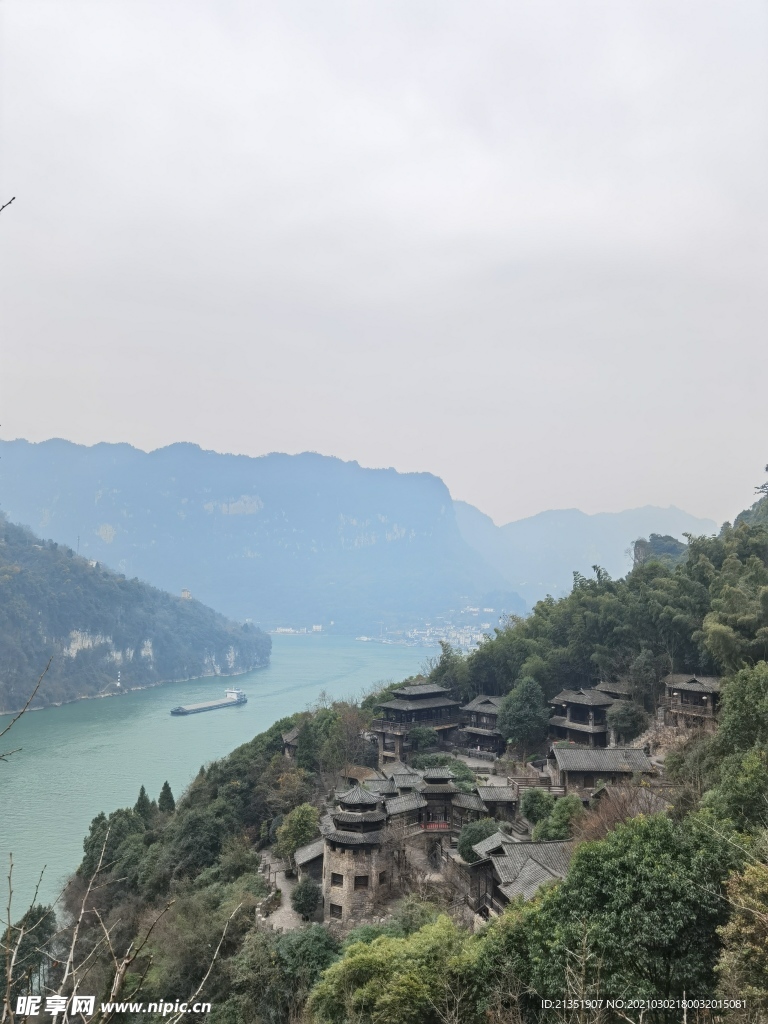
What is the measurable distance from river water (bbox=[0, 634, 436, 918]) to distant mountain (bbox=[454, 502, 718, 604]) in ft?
301

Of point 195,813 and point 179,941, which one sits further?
point 195,813

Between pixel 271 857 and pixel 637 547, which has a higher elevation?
pixel 637 547

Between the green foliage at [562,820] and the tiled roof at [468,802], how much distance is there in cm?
198

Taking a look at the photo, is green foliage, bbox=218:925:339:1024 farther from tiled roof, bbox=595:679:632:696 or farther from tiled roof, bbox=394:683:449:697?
tiled roof, bbox=394:683:449:697

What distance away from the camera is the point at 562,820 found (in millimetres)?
12211

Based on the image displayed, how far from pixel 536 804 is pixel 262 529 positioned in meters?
146

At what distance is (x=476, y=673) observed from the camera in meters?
23.0

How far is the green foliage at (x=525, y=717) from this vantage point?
18953mm

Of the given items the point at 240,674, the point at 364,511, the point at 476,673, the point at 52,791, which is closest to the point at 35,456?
the point at 364,511

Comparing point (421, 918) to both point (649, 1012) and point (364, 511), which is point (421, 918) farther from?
point (364, 511)

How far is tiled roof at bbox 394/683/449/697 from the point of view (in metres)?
21.7

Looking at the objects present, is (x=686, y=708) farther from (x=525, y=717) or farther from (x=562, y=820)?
(x=562, y=820)

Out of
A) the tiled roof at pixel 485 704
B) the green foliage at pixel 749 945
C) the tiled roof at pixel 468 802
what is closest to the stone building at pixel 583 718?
the tiled roof at pixel 485 704

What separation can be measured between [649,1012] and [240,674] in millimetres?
65153
